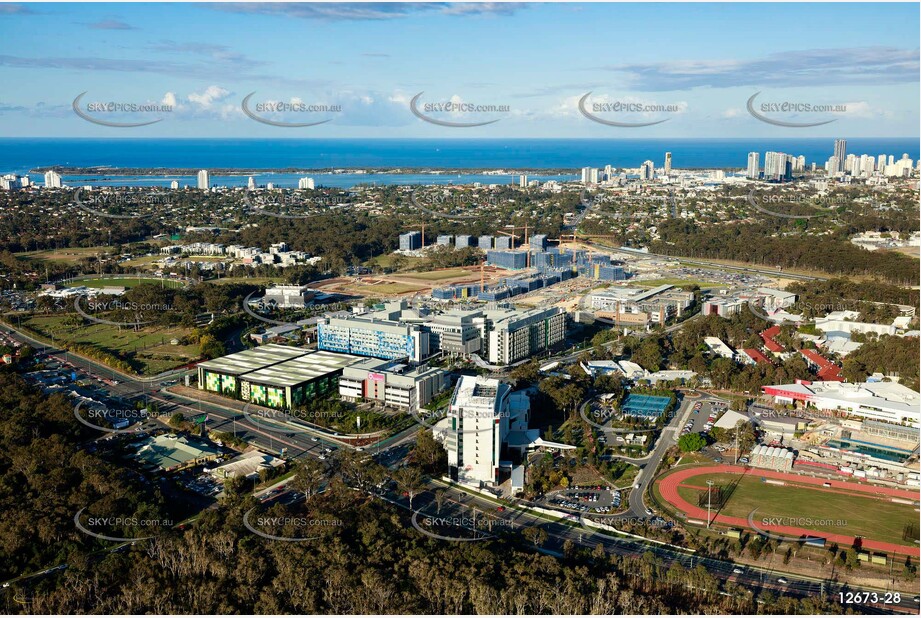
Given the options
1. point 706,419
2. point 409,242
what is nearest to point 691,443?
point 706,419

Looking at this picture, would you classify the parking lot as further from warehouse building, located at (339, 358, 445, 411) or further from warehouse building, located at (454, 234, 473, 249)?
warehouse building, located at (454, 234, 473, 249)

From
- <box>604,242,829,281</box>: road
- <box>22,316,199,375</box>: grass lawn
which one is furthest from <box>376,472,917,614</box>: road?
<box>604,242,829,281</box>: road

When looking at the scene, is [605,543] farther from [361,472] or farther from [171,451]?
[171,451]

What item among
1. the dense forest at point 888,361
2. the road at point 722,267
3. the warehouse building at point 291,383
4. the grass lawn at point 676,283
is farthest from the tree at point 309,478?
the road at point 722,267

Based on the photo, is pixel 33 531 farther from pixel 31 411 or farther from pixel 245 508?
pixel 31 411

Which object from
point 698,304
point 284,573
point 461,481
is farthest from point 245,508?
point 698,304

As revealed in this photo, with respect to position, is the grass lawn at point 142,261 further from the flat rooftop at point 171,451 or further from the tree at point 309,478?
the tree at point 309,478
